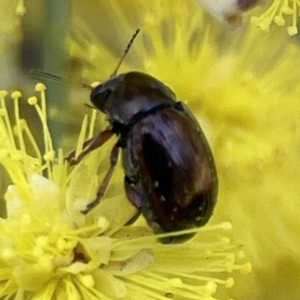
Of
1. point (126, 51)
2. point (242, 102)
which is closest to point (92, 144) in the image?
point (126, 51)

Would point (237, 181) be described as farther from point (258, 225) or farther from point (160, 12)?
point (160, 12)

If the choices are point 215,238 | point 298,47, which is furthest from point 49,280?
point 298,47

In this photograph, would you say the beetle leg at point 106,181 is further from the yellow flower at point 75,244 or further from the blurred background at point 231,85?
the blurred background at point 231,85

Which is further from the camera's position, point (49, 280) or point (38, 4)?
point (38, 4)

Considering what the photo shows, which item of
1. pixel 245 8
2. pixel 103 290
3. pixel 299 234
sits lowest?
pixel 103 290

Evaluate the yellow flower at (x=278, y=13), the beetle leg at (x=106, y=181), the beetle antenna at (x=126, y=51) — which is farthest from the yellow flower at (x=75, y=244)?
the yellow flower at (x=278, y=13)

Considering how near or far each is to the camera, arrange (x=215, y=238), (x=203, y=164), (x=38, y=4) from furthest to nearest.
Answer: (x=38, y=4) → (x=215, y=238) → (x=203, y=164)

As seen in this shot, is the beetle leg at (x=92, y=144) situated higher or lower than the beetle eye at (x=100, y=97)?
lower
